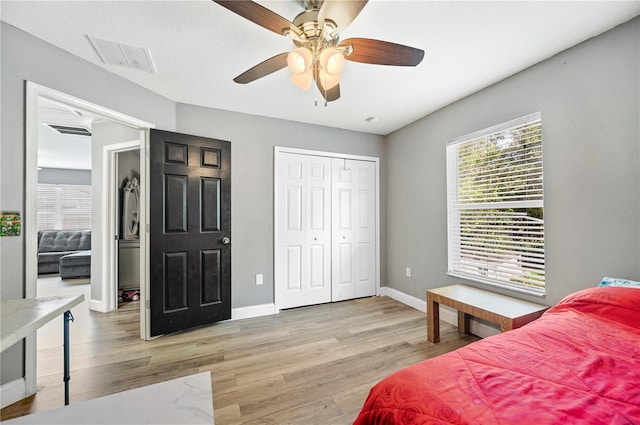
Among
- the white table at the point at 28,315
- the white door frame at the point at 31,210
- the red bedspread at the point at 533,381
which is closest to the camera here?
the red bedspread at the point at 533,381

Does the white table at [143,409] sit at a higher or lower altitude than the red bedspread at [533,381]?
higher

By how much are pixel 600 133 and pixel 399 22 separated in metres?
1.60

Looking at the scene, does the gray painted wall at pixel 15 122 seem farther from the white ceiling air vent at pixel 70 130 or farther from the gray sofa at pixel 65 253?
the gray sofa at pixel 65 253

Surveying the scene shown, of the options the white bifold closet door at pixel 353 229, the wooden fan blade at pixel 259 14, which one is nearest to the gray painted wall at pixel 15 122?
the wooden fan blade at pixel 259 14

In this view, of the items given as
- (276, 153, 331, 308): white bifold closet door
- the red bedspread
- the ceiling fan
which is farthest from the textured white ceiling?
the red bedspread

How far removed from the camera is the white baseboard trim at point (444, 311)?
2467 mm

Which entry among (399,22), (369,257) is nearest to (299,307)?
(369,257)

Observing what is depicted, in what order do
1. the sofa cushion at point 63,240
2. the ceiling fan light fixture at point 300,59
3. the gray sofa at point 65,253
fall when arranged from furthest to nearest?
the sofa cushion at point 63,240 → the gray sofa at point 65,253 → the ceiling fan light fixture at point 300,59

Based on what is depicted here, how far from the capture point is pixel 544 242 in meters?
2.07

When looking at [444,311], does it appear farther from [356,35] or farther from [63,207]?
[63,207]

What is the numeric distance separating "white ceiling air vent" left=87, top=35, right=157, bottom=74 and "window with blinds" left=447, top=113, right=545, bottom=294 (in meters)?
3.04

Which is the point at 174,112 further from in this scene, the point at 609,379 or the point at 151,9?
the point at 609,379

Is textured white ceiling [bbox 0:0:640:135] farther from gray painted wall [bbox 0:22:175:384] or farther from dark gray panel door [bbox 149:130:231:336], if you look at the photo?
dark gray panel door [bbox 149:130:231:336]

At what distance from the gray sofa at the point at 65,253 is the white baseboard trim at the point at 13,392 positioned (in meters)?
4.25
